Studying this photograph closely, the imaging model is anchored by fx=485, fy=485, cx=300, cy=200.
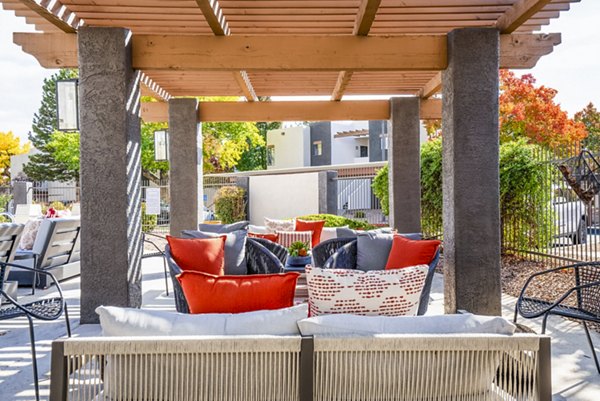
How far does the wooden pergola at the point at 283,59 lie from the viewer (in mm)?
4406

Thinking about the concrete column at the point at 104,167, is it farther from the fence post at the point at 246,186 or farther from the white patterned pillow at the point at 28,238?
the fence post at the point at 246,186

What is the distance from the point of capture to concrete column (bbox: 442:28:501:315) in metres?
4.48

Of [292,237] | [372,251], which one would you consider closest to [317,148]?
[292,237]

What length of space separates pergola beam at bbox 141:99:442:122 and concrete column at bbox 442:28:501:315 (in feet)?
11.2

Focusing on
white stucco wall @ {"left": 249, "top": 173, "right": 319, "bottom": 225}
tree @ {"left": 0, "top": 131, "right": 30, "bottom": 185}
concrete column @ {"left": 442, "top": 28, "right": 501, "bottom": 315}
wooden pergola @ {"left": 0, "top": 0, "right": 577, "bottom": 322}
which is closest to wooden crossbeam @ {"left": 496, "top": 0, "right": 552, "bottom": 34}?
wooden pergola @ {"left": 0, "top": 0, "right": 577, "bottom": 322}

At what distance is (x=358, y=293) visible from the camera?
2127 millimetres

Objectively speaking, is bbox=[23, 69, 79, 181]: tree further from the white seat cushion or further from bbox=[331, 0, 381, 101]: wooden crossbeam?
the white seat cushion

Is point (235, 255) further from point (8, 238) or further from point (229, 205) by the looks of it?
point (229, 205)

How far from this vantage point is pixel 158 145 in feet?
27.1

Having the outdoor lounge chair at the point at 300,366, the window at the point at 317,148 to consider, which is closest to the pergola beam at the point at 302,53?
the outdoor lounge chair at the point at 300,366

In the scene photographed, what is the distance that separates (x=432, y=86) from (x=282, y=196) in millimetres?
7761

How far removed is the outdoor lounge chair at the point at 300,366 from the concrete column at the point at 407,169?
6131 millimetres

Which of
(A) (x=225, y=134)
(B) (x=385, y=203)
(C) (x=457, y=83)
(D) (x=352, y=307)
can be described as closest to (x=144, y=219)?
(A) (x=225, y=134)

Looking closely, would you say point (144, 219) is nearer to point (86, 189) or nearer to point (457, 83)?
point (86, 189)
